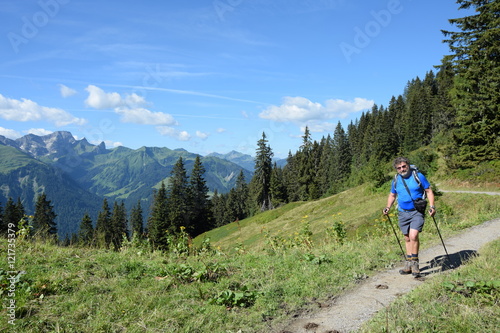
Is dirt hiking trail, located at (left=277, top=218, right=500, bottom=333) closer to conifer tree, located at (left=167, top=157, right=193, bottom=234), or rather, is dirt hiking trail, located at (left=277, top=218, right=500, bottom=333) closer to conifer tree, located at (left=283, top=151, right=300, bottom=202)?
conifer tree, located at (left=167, top=157, right=193, bottom=234)

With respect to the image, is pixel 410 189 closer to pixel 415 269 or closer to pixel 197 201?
pixel 415 269

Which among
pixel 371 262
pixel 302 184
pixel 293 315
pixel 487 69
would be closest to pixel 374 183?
pixel 487 69

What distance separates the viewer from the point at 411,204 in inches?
249

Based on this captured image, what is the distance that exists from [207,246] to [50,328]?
4.68 meters

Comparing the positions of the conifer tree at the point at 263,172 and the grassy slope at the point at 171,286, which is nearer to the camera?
the grassy slope at the point at 171,286

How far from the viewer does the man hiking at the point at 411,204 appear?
6176 millimetres

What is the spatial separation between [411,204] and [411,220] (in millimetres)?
358

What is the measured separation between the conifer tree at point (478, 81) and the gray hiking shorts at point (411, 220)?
20049 mm

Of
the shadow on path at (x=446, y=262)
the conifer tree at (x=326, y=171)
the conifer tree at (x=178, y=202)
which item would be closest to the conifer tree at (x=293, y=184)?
the conifer tree at (x=326, y=171)

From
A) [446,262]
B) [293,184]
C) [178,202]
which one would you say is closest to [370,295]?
[446,262]

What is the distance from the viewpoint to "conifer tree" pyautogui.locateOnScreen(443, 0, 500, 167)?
20.9 metres

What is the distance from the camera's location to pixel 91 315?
4312 mm

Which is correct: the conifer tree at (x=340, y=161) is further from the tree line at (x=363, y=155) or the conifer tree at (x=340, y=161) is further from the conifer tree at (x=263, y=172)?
the conifer tree at (x=263, y=172)

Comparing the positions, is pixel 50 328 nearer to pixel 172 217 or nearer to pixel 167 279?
pixel 167 279
